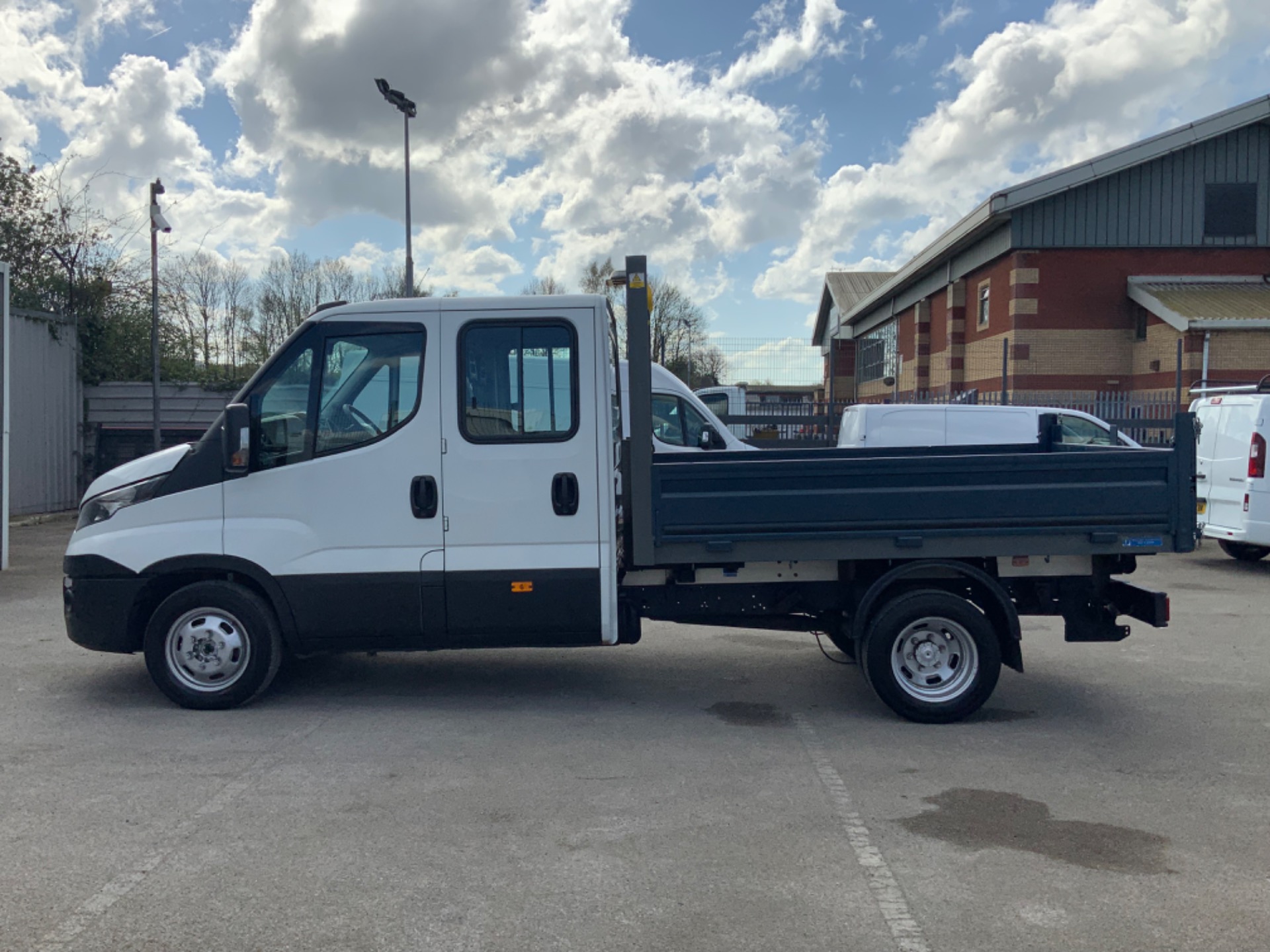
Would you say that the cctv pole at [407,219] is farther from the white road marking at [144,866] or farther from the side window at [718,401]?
the white road marking at [144,866]

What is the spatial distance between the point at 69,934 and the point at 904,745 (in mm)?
4020

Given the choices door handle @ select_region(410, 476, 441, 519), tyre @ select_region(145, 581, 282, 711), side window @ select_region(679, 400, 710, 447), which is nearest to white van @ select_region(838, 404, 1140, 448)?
side window @ select_region(679, 400, 710, 447)

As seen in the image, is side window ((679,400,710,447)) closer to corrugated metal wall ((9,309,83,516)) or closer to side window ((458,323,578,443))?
side window ((458,323,578,443))

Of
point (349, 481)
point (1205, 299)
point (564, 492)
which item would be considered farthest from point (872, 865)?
point (1205, 299)

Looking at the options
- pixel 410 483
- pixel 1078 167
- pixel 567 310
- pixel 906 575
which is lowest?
pixel 906 575

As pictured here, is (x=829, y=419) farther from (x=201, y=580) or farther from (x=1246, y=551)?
(x=201, y=580)

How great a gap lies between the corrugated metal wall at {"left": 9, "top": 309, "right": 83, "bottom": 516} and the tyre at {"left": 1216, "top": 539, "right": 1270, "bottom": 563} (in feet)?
59.7

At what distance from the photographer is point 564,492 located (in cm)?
609

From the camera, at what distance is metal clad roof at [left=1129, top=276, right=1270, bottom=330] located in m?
21.7

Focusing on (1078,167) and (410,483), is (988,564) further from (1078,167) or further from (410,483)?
(1078,167)

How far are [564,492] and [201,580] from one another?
2.27 meters

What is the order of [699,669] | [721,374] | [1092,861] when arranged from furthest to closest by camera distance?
[721,374] < [699,669] < [1092,861]

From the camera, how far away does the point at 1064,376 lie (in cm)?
2516

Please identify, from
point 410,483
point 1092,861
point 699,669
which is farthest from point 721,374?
point 1092,861
